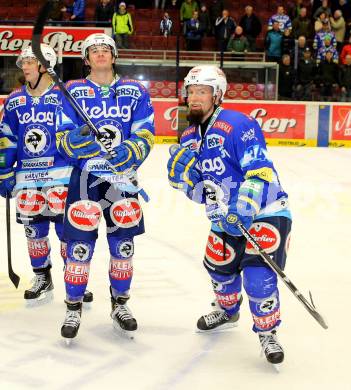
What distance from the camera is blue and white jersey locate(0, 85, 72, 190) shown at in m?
4.27

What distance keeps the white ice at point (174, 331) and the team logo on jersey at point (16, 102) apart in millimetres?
1283

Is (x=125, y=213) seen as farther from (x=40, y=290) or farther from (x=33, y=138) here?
(x=40, y=290)

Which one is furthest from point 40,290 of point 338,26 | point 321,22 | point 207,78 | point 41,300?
point 338,26

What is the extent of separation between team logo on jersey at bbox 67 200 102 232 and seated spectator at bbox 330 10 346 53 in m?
11.9

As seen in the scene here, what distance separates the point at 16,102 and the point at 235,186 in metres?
1.59

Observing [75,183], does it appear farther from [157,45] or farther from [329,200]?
[157,45]

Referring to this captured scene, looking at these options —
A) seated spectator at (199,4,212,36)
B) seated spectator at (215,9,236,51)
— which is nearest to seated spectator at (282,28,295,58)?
seated spectator at (215,9,236,51)

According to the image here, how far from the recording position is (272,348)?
3.46 metres

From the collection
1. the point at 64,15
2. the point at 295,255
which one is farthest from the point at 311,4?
the point at 295,255

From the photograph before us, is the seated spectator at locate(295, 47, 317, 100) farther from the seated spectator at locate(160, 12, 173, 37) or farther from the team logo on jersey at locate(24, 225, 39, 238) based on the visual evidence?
the team logo on jersey at locate(24, 225, 39, 238)

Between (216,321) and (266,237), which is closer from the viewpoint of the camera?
(266,237)

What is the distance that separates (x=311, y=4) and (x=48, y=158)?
43.4ft

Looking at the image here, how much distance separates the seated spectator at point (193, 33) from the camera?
14.5 metres

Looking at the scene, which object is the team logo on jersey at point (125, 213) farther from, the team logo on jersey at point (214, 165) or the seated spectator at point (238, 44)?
the seated spectator at point (238, 44)
